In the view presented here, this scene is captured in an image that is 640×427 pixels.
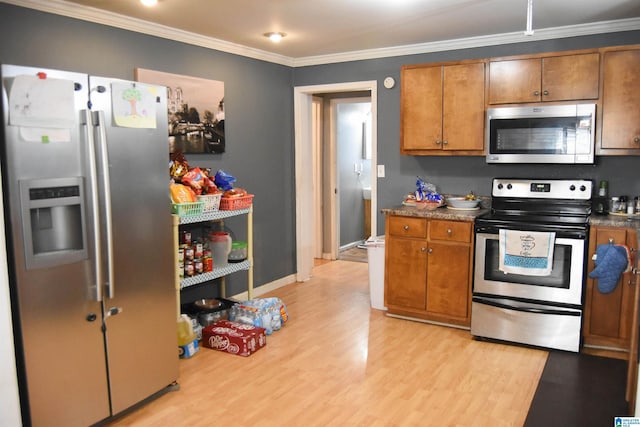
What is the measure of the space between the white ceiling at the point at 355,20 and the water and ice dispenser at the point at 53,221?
1.43 meters

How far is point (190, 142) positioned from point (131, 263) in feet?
5.35

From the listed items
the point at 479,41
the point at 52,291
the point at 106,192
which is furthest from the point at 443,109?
the point at 52,291

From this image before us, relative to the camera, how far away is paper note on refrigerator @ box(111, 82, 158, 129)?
2.62m

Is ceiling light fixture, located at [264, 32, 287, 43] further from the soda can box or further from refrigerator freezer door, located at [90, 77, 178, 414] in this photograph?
the soda can box

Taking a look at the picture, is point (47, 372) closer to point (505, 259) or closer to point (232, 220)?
point (232, 220)

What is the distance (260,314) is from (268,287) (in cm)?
127

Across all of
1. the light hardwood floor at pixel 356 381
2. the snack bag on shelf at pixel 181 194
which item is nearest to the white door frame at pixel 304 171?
the light hardwood floor at pixel 356 381

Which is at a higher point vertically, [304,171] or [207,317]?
[304,171]

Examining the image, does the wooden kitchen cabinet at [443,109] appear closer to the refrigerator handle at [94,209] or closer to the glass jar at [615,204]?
the glass jar at [615,204]

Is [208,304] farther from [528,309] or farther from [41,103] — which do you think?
[528,309]

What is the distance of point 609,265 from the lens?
3.23 m

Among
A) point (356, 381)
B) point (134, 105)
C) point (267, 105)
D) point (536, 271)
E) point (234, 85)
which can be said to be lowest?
point (356, 381)

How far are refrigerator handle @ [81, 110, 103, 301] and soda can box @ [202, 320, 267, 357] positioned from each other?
4.12 feet

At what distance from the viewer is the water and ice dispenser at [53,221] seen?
228 cm
